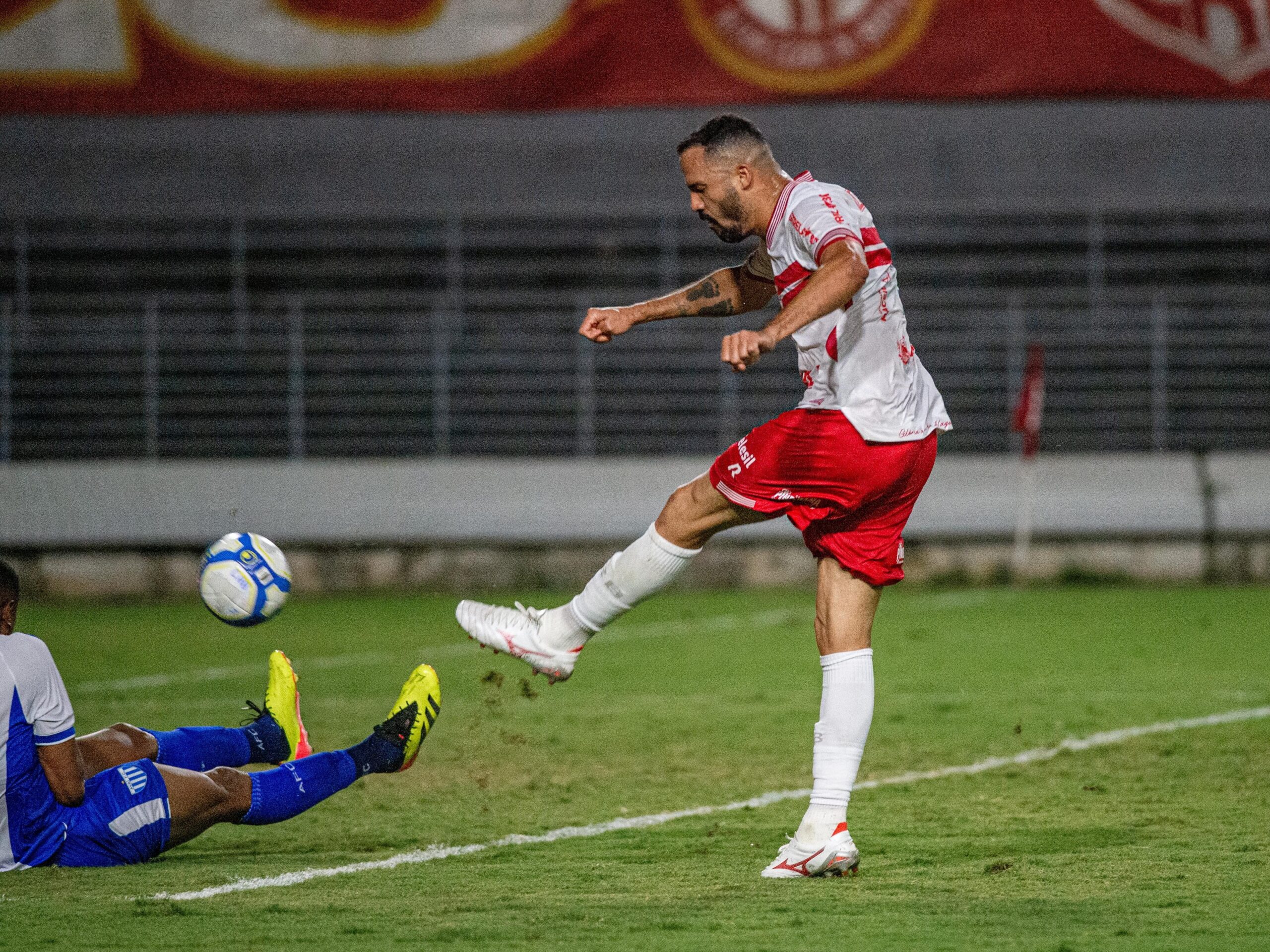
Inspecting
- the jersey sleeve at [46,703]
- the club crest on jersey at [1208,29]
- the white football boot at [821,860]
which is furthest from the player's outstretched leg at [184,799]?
the club crest on jersey at [1208,29]

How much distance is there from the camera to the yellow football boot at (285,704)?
19.4 ft

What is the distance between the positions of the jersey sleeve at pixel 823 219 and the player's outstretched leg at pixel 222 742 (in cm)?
229

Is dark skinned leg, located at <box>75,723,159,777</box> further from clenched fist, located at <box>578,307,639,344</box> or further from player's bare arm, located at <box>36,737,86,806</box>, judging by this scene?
clenched fist, located at <box>578,307,639,344</box>

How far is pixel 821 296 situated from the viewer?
4.40 meters

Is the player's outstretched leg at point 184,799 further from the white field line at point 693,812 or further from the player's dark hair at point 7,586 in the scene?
the player's dark hair at point 7,586

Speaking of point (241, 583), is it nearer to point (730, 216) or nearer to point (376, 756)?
point (376, 756)

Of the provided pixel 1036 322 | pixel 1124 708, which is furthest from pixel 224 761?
pixel 1036 322

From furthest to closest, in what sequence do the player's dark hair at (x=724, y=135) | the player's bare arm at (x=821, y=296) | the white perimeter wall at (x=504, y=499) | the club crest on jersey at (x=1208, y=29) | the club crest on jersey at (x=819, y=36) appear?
the white perimeter wall at (x=504, y=499)
the club crest on jersey at (x=819, y=36)
the club crest on jersey at (x=1208, y=29)
the player's dark hair at (x=724, y=135)
the player's bare arm at (x=821, y=296)

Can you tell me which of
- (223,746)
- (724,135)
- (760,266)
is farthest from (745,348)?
(223,746)

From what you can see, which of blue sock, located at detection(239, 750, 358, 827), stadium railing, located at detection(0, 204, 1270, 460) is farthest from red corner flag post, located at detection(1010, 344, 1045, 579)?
blue sock, located at detection(239, 750, 358, 827)

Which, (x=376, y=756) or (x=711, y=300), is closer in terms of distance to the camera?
(x=711, y=300)

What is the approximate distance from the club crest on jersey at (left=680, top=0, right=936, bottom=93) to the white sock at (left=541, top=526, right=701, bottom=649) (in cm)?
976

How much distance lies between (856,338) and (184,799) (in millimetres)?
2315

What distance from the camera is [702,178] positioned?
4.83 meters
